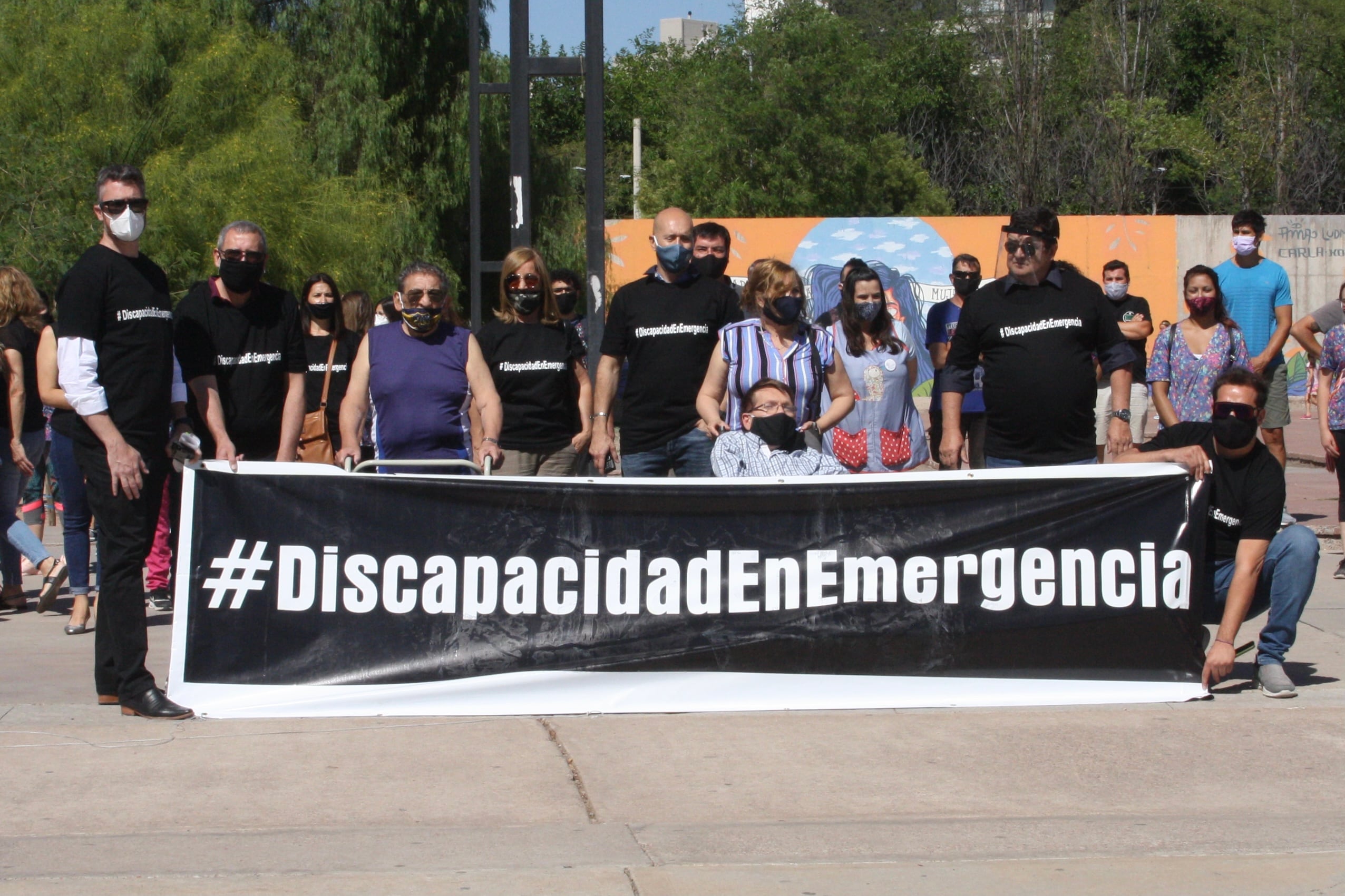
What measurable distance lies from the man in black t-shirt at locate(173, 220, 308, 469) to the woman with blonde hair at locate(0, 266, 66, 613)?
165 cm

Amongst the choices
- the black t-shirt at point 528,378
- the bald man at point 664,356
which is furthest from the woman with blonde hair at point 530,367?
the bald man at point 664,356

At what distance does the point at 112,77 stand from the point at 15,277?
13971 millimetres

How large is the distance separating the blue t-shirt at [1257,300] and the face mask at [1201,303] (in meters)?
1.06

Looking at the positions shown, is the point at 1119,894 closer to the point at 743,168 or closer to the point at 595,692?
the point at 595,692

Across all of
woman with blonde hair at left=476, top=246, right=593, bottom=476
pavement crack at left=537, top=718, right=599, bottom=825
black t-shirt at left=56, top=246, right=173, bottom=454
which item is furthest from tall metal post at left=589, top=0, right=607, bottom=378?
pavement crack at left=537, top=718, right=599, bottom=825

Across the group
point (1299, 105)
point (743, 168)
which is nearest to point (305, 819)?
point (743, 168)

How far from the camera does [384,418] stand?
22.2 feet

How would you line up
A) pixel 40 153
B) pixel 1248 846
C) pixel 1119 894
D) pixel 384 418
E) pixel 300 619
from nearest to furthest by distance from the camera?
1. pixel 1119 894
2. pixel 1248 846
3. pixel 300 619
4. pixel 384 418
5. pixel 40 153

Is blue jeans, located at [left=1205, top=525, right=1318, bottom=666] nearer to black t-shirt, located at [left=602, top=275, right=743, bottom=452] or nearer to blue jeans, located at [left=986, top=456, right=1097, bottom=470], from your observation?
blue jeans, located at [left=986, top=456, right=1097, bottom=470]

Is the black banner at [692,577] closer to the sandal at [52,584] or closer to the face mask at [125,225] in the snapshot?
the face mask at [125,225]

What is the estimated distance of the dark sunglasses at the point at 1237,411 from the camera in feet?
19.7

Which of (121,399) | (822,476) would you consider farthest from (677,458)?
(121,399)

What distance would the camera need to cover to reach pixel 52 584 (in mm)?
8250

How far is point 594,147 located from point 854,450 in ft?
12.2
